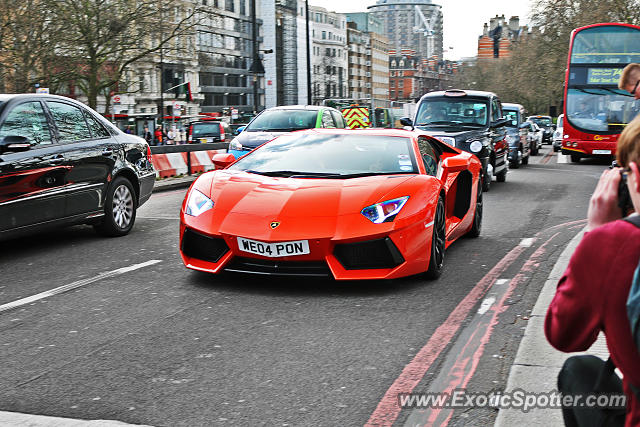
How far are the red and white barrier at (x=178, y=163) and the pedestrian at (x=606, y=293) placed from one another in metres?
16.5

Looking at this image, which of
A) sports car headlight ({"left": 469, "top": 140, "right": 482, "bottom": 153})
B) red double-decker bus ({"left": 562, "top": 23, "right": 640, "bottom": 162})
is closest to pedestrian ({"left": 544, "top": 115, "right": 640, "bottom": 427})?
sports car headlight ({"left": 469, "top": 140, "right": 482, "bottom": 153})

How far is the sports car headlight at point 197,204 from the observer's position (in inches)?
256

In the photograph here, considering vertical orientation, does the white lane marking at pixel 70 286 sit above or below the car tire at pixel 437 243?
below

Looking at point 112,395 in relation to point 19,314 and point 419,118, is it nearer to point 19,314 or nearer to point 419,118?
point 19,314

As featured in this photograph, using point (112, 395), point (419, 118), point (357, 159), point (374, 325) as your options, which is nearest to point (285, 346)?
point (374, 325)

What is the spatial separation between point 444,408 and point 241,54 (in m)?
115

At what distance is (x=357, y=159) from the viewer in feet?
23.6

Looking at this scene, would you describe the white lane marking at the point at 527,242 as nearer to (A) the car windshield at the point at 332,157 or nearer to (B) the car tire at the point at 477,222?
(B) the car tire at the point at 477,222

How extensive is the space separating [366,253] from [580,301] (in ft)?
13.6

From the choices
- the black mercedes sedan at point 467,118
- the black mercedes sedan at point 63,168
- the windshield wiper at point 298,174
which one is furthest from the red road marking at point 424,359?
the black mercedes sedan at point 467,118

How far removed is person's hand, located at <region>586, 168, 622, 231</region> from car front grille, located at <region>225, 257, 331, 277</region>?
401cm

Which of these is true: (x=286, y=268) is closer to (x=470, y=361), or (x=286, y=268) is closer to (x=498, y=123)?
(x=470, y=361)

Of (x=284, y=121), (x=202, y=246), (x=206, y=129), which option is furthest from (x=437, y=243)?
(x=206, y=129)

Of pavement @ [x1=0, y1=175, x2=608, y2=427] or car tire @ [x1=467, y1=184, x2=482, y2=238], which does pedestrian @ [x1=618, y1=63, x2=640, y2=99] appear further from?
pavement @ [x1=0, y1=175, x2=608, y2=427]
